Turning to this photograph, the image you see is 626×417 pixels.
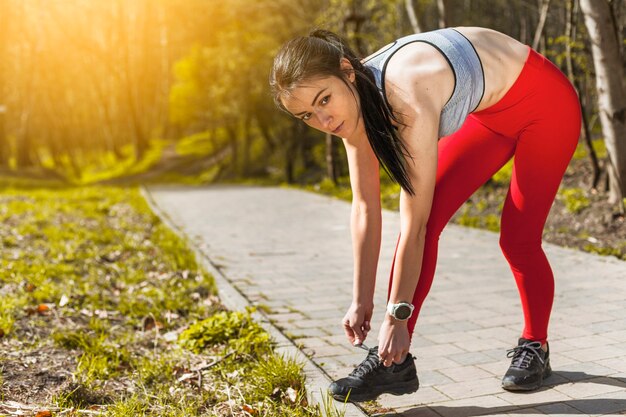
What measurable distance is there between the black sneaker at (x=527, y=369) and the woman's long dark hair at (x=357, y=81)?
1164 mm

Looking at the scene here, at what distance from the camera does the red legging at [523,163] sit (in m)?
3.20

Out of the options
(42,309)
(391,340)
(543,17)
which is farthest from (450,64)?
(543,17)

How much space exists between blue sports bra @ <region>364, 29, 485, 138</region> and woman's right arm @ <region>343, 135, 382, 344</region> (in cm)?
36

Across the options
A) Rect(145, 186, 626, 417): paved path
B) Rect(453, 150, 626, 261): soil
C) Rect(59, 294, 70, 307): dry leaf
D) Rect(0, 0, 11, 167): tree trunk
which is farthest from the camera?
Rect(0, 0, 11, 167): tree trunk

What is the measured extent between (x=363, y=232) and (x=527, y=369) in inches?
39.2

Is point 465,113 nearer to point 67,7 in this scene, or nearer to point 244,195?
point 244,195

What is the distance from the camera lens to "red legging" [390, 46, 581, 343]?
320 centimetres

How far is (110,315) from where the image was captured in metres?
5.66

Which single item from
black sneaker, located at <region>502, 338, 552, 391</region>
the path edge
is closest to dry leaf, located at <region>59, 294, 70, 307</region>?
the path edge

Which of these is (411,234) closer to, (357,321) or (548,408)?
(357,321)

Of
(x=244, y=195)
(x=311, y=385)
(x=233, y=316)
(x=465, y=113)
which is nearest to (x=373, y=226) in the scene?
(x=465, y=113)

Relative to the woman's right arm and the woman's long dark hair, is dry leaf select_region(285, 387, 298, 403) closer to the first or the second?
the woman's right arm

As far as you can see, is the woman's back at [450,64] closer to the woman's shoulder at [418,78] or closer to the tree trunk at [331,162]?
the woman's shoulder at [418,78]

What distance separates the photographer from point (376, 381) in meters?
3.32
